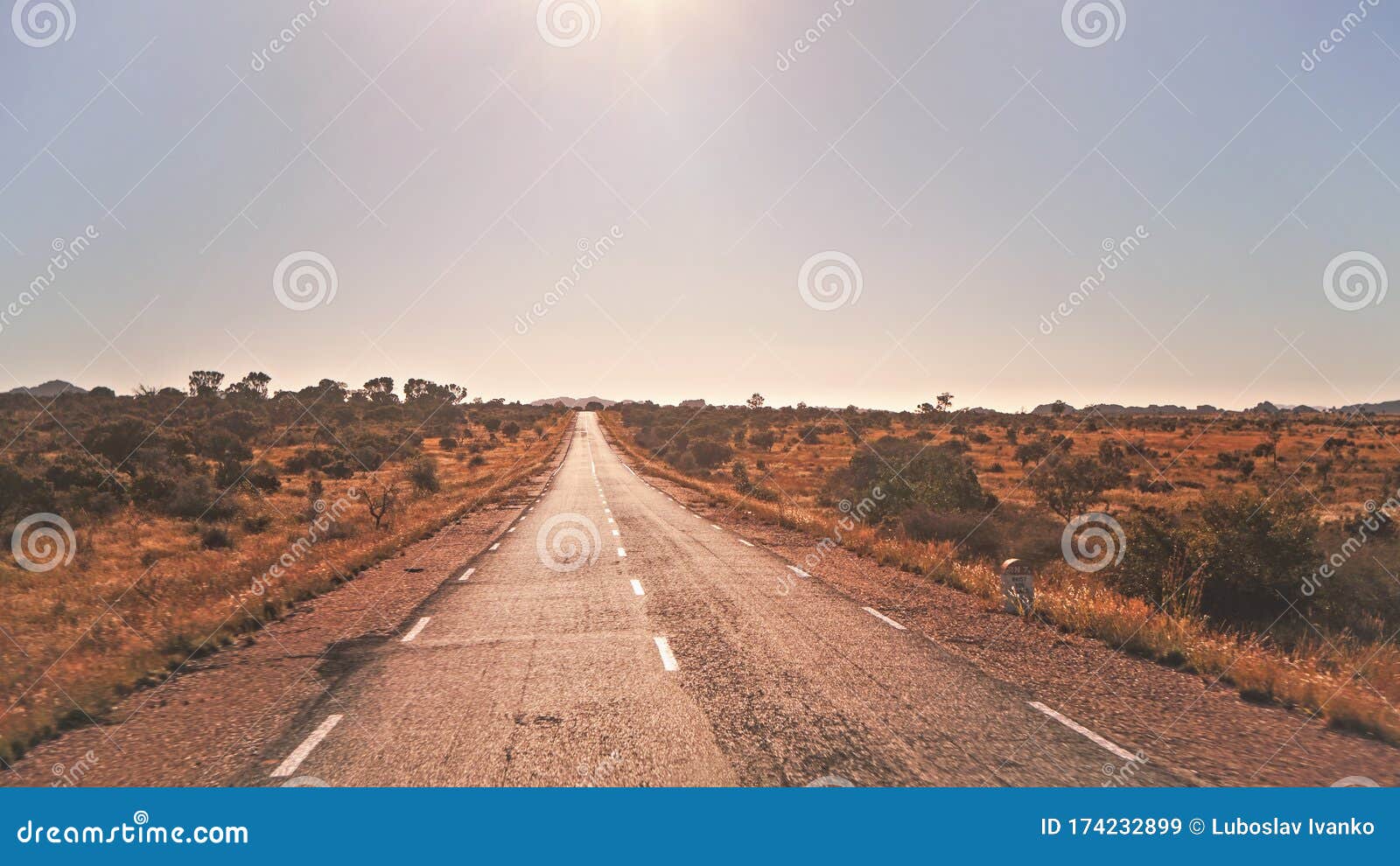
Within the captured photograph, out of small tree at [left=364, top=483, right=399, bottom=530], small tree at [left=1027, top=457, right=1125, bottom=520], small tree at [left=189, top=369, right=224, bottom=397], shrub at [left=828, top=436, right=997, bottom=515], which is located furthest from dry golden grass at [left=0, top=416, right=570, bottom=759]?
small tree at [left=189, top=369, right=224, bottom=397]

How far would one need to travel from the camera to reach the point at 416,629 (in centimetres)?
945

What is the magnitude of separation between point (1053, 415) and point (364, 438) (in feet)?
336

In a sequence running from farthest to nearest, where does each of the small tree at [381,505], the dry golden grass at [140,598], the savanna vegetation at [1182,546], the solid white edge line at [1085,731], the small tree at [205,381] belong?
the small tree at [205,381]
the small tree at [381,505]
the savanna vegetation at [1182,546]
the dry golden grass at [140,598]
the solid white edge line at [1085,731]

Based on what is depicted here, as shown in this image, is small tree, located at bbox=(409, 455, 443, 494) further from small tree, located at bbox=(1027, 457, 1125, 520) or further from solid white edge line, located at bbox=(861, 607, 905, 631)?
solid white edge line, located at bbox=(861, 607, 905, 631)

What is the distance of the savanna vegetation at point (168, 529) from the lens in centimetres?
800

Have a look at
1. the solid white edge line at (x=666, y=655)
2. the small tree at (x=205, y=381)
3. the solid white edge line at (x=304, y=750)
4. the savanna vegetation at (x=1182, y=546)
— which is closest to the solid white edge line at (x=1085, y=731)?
the savanna vegetation at (x=1182, y=546)

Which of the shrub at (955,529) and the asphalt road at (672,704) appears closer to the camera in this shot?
the asphalt road at (672,704)

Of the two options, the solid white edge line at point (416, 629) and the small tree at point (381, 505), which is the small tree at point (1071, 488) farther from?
the small tree at point (381, 505)

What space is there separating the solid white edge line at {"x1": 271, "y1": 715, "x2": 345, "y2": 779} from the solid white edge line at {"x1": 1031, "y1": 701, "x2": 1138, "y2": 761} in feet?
19.9

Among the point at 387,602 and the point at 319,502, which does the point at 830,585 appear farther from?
the point at 319,502

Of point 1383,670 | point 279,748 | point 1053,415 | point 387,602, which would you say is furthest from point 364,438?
point 1053,415

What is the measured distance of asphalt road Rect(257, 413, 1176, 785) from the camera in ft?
16.2

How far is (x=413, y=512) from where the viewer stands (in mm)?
26203

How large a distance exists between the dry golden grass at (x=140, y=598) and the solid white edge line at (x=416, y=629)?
2.26 metres
